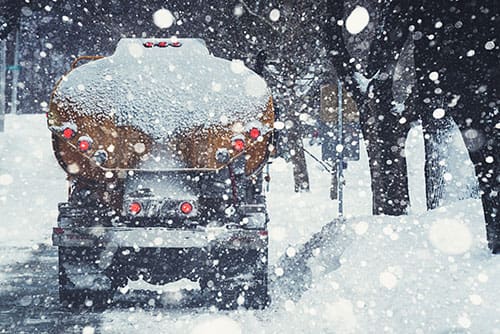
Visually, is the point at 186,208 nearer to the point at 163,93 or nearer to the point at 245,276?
the point at 245,276

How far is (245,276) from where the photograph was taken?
716 centimetres

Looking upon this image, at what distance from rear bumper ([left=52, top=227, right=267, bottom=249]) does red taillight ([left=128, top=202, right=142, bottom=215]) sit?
0.20m

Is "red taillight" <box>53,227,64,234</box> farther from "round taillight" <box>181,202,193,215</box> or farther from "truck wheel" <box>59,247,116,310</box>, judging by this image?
"round taillight" <box>181,202,193,215</box>

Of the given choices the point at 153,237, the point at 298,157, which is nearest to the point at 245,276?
the point at 153,237

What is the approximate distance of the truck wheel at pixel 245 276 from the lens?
7121 millimetres

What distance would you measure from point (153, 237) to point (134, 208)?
0.37m

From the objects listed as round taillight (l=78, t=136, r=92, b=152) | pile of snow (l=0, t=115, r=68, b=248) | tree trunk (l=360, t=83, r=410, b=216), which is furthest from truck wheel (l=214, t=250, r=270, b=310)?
pile of snow (l=0, t=115, r=68, b=248)

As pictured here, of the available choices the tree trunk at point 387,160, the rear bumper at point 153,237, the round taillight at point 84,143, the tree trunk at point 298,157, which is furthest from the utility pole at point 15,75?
the rear bumper at point 153,237

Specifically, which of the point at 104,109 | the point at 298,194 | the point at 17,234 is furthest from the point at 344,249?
the point at 298,194

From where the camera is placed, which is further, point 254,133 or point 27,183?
point 27,183

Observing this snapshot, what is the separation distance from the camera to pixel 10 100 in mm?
38250

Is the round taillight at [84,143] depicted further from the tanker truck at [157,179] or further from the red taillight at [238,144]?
the red taillight at [238,144]

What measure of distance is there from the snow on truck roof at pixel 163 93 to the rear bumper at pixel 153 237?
992 millimetres

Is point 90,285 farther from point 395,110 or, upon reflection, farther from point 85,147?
point 395,110
